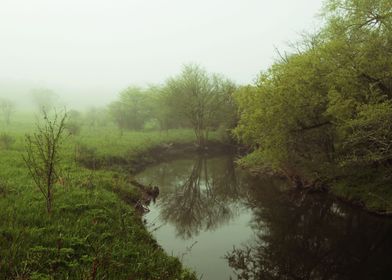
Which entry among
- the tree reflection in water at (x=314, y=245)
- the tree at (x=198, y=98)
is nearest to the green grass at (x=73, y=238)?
the tree reflection in water at (x=314, y=245)

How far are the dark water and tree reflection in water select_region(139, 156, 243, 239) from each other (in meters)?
0.06

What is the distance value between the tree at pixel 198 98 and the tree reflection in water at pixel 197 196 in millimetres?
9885

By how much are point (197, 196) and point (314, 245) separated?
31.5 ft

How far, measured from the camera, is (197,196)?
21281 millimetres

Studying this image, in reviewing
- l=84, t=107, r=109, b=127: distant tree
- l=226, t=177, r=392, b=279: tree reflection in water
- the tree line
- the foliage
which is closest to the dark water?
l=226, t=177, r=392, b=279: tree reflection in water

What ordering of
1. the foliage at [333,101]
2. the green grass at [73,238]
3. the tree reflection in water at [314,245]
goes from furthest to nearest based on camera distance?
the foliage at [333,101]
the tree reflection in water at [314,245]
the green grass at [73,238]

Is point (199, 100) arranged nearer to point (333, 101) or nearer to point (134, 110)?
point (134, 110)

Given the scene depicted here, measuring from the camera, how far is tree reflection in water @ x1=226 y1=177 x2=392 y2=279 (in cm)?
1100

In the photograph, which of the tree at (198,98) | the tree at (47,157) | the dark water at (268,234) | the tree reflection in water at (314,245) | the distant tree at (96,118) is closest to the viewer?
the tree at (47,157)

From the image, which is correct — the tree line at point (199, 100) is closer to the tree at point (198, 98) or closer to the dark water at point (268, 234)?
the tree at point (198, 98)

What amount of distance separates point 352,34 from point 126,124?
41.7 m

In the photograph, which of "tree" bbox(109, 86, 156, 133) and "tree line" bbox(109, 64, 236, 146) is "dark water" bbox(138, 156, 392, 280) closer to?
"tree line" bbox(109, 64, 236, 146)

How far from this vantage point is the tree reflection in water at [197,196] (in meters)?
16.2

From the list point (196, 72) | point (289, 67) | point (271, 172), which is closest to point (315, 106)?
point (289, 67)
